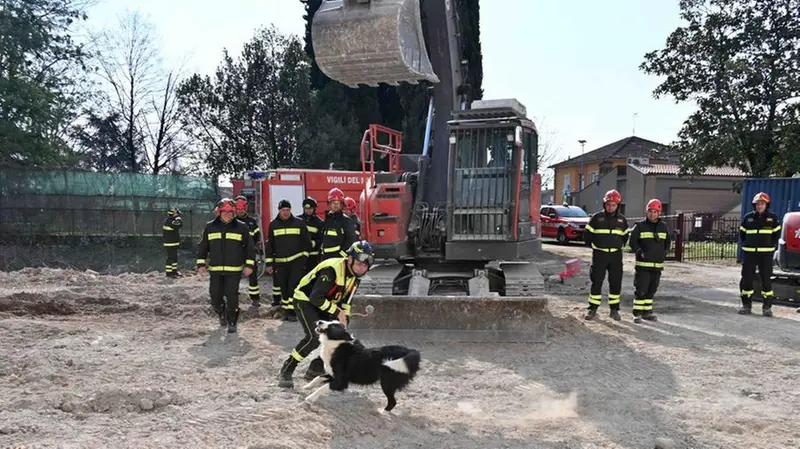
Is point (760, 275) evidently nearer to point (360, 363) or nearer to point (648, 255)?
point (648, 255)

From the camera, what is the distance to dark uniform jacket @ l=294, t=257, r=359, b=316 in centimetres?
545

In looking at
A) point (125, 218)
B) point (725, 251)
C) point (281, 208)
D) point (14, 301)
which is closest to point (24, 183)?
point (125, 218)

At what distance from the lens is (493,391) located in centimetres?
584

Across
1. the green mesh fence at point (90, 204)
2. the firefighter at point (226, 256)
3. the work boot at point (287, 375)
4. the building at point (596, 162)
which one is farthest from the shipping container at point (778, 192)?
the building at point (596, 162)

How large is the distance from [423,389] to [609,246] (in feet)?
15.3

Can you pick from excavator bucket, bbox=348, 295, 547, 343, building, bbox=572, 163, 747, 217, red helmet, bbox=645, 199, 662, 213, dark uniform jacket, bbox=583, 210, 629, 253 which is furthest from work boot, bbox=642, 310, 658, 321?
building, bbox=572, 163, 747, 217

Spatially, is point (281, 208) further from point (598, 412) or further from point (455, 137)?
point (598, 412)

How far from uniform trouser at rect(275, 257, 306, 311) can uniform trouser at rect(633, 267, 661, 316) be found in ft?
16.4

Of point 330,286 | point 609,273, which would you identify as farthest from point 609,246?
point 330,286

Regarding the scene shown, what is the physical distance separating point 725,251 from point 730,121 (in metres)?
5.11

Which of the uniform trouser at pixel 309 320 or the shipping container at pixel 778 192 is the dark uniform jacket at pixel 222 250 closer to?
the uniform trouser at pixel 309 320

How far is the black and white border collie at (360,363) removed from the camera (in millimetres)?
4906

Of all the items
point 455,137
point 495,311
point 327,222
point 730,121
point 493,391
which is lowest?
point 493,391

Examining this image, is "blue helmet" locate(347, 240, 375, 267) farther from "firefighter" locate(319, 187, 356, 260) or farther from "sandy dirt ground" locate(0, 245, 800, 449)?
"firefighter" locate(319, 187, 356, 260)
